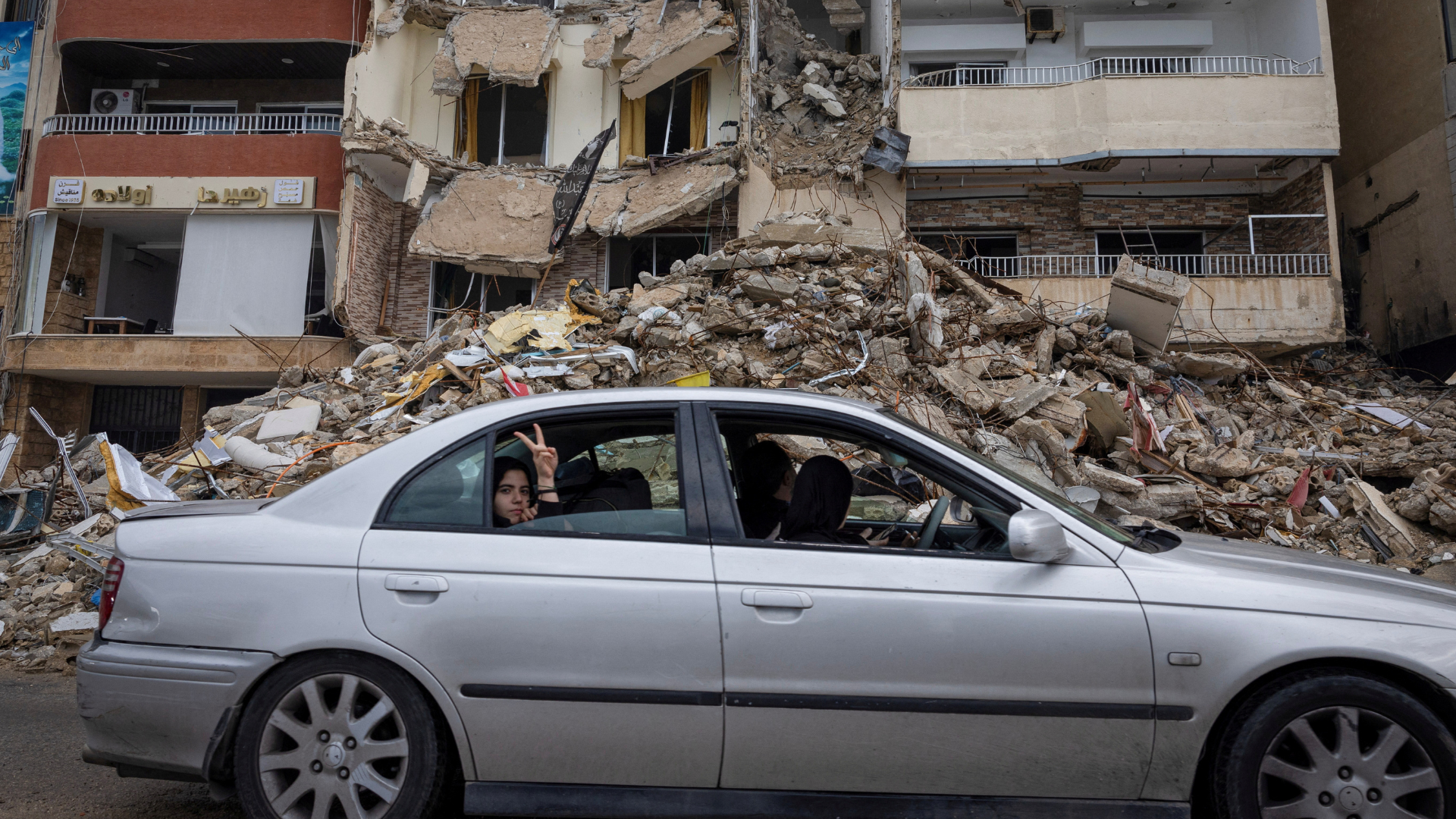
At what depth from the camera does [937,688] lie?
2.36 meters

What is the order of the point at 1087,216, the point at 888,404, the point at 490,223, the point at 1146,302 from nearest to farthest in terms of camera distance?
1. the point at 888,404
2. the point at 1146,302
3. the point at 490,223
4. the point at 1087,216

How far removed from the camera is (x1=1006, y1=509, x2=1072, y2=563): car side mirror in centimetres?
234

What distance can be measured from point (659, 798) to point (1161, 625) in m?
1.57

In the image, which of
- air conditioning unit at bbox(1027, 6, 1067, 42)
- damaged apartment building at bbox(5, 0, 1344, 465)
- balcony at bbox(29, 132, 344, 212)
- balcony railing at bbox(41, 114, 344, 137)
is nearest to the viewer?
damaged apartment building at bbox(5, 0, 1344, 465)

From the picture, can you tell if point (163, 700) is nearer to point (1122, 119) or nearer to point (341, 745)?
point (341, 745)

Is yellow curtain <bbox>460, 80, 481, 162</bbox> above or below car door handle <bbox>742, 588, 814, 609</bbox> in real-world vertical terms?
above

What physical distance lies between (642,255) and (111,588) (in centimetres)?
1486

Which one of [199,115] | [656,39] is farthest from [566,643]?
[199,115]

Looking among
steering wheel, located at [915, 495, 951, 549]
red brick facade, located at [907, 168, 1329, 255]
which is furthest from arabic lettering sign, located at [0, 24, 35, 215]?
steering wheel, located at [915, 495, 951, 549]

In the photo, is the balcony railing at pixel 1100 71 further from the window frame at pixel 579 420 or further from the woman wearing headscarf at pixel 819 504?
the window frame at pixel 579 420

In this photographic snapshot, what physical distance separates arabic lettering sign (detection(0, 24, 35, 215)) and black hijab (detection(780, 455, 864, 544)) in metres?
19.8

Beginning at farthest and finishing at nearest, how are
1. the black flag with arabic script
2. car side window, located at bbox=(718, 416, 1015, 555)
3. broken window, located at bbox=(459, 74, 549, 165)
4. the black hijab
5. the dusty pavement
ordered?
broken window, located at bbox=(459, 74, 549, 165) → the black flag with arabic script → the dusty pavement → the black hijab → car side window, located at bbox=(718, 416, 1015, 555)

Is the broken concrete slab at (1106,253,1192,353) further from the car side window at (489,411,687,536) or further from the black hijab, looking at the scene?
the car side window at (489,411,687,536)

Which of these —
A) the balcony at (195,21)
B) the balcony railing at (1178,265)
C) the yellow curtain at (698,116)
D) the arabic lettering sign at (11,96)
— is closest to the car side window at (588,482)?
the balcony railing at (1178,265)
